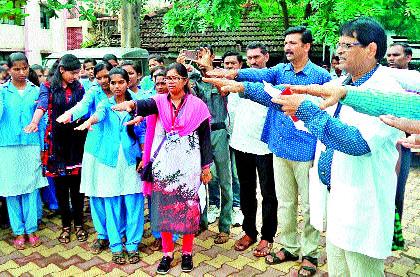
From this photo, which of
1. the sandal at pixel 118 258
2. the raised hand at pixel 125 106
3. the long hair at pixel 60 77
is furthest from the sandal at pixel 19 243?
the raised hand at pixel 125 106

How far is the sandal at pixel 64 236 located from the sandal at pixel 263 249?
206 cm

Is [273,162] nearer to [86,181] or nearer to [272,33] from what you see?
[86,181]

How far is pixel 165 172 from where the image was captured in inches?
140

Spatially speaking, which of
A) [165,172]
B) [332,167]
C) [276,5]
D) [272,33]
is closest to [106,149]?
[165,172]

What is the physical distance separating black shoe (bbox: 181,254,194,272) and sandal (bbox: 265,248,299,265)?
0.73 m

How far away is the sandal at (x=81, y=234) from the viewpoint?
4402 millimetres

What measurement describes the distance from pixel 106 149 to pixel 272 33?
35.6 ft

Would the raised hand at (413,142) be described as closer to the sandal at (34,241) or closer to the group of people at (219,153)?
the group of people at (219,153)

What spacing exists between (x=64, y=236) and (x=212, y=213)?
174 cm

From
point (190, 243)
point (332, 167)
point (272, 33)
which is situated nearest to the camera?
point (332, 167)

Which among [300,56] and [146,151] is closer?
[300,56]

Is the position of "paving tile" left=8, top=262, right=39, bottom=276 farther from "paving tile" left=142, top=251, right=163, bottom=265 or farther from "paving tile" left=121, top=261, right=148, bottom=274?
"paving tile" left=142, top=251, right=163, bottom=265

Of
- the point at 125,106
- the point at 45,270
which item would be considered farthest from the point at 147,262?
the point at 125,106

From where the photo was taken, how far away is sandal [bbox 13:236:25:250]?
168 inches
